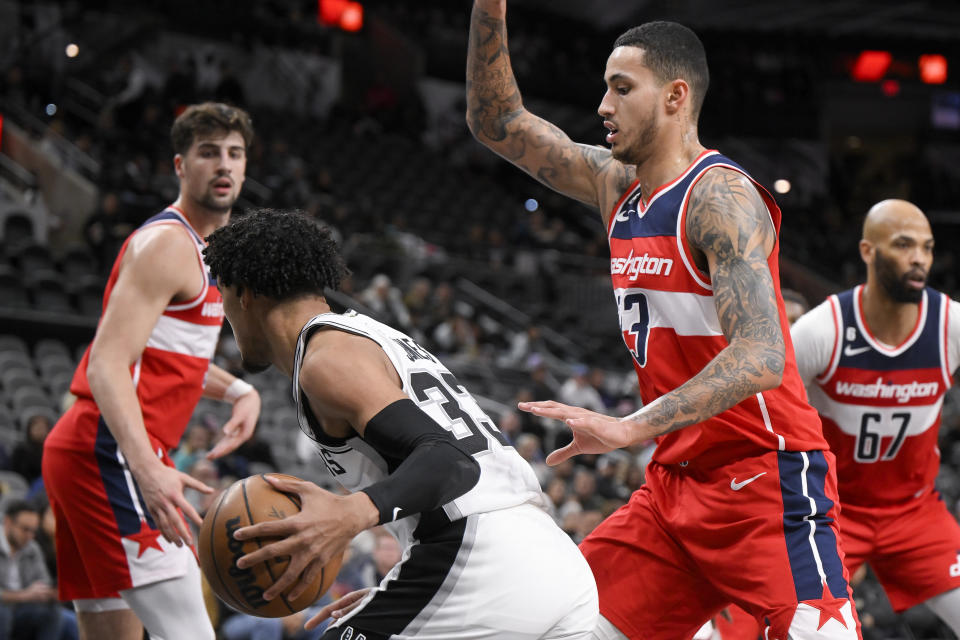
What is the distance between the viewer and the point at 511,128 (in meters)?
3.74

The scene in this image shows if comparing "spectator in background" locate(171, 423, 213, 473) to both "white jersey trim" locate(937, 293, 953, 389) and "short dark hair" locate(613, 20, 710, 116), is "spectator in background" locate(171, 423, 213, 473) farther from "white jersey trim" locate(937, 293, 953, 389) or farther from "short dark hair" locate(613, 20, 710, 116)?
"short dark hair" locate(613, 20, 710, 116)

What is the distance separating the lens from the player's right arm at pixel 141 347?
3.40m

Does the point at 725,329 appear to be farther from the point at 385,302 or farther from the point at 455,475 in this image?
the point at 385,302

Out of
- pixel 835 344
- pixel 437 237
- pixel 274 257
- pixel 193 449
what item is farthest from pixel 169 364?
pixel 437 237

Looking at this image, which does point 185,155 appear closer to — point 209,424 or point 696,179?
point 696,179

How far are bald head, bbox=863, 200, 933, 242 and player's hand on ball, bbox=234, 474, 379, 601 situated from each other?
2929 mm

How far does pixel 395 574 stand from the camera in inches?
101

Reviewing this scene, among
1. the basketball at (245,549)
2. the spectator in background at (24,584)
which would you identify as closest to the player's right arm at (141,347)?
the basketball at (245,549)

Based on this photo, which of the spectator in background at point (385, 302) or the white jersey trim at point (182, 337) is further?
the spectator in background at point (385, 302)

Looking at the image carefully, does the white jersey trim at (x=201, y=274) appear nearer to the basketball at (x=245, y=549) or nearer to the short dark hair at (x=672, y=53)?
the basketball at (x=245, y=549)

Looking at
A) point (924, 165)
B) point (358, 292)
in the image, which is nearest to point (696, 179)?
point (358, 292)

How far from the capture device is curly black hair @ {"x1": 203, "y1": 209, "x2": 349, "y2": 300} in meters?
2.62

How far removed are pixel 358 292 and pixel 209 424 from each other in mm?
4577

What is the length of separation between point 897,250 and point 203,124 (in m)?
2.81
